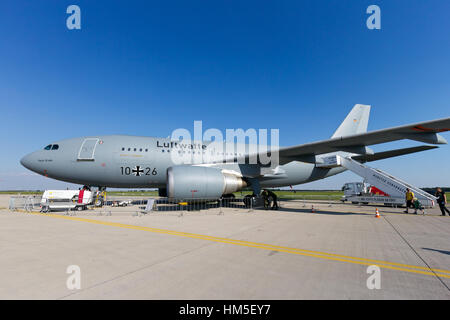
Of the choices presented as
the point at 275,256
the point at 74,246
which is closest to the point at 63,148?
the point at 74,246

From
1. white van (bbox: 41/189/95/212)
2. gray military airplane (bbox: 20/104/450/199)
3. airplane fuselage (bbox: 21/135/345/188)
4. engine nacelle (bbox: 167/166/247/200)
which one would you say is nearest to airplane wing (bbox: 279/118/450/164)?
gray military airplane (bbox: 20/104/450/199)

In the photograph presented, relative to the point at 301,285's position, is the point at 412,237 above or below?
below

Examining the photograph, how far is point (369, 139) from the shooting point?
9797mm

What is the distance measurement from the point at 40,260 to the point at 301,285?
175 inches

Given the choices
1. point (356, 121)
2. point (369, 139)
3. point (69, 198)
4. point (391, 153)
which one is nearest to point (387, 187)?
point (391, 153)

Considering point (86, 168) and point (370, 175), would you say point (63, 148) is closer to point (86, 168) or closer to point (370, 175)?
point (86, 168)

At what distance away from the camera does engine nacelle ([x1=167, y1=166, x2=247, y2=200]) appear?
10.2 m

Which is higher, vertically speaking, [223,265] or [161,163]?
[161,163]

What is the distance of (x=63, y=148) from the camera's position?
12727 millimetres

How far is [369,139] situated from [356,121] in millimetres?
10515

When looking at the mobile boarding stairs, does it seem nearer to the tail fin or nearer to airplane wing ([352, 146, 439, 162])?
airplane wing ([352, 146, 439, 162])

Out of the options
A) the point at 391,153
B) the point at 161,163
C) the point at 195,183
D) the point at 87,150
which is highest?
the point at 87,150

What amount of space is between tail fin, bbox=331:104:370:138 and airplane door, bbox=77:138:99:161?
1942 cm

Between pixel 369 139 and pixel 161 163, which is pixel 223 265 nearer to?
pixel 369 139
